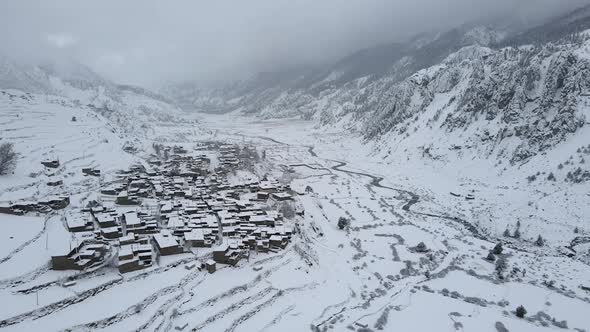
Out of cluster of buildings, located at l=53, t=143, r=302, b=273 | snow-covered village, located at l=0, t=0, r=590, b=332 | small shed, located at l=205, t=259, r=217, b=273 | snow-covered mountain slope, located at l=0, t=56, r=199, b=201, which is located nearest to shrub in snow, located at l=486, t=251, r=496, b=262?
snow-covered village, located at l=0, t=0, r=590, b=332

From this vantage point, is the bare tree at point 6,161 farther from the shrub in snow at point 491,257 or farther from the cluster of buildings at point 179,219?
the shrub in snow at point 491,257

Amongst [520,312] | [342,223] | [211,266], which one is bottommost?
[520,312]

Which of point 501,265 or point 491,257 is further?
point 491,257

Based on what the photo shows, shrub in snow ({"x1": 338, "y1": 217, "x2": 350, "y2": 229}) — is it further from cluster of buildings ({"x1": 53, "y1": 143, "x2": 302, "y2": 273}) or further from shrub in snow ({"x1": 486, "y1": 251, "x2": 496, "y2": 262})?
shrub in snow ({"x1": 486, "y1": 251, "x2": 496, "y2": 262})

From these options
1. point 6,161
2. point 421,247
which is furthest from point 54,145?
point 421,247

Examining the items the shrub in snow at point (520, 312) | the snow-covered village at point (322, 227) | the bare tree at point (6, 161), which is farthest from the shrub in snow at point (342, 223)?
the bare tree at point (6, 161)

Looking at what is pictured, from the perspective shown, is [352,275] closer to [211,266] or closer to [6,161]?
[211,266]
